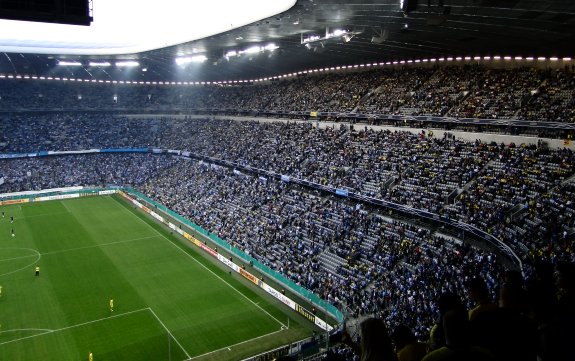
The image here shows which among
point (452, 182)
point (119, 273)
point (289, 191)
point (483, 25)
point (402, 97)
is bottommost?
point (119, 273)

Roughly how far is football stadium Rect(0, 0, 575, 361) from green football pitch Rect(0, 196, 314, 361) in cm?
16

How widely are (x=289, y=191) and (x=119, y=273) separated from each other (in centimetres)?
1716

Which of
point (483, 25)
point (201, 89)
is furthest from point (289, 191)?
point (201, 89)

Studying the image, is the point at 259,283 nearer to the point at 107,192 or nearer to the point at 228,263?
the point at 228,263

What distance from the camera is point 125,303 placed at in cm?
3045

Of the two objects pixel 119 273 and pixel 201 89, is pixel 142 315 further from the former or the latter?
Answer: pixel 201 89

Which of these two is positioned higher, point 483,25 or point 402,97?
point 483,25

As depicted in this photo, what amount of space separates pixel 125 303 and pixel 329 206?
17.4 metres

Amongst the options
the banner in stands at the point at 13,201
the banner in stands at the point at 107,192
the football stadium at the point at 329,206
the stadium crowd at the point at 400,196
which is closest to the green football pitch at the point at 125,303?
the football stadium at the point at 329,206

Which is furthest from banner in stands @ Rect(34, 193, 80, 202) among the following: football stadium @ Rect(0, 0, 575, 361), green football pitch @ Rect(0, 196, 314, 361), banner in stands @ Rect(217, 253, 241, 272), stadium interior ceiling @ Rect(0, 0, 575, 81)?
banner in stands @ Rect(217, 253, 241, 272)

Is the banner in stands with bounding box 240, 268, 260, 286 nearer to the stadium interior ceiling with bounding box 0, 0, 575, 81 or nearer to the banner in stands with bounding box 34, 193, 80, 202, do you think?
the stadium interior ceiling with bounding box 0, 0, 575, 81

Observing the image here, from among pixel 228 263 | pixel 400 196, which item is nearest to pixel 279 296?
pixel 228 263

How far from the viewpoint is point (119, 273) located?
3588 centimetres

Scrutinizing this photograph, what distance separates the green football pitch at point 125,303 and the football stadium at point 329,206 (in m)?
0.16
